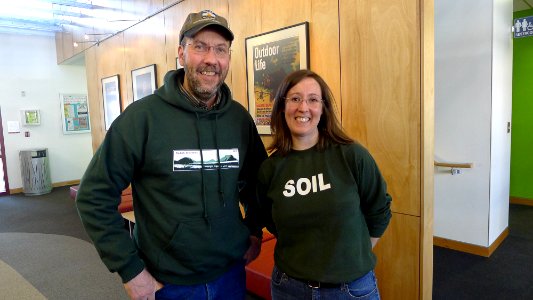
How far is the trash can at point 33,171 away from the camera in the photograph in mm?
7512

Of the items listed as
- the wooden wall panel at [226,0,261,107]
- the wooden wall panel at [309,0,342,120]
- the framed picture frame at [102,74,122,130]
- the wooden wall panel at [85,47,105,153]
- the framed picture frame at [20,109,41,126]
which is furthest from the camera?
the framed picture frame at [20,109,41,126]

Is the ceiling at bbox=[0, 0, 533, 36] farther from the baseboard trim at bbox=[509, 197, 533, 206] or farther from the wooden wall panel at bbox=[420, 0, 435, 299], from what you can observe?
the wooden wall panel at bbox=[420, 0, 435, 299]

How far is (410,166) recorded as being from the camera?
7.25ft

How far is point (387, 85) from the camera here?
228cm

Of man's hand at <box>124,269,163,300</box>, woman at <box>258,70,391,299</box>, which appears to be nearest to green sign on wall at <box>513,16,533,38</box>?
woman at <box>258,70,391,299</box>

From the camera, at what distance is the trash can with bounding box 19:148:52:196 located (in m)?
7.51

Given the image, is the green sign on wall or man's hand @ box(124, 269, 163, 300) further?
the green sign on wall

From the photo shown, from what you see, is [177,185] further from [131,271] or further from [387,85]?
[387,85]

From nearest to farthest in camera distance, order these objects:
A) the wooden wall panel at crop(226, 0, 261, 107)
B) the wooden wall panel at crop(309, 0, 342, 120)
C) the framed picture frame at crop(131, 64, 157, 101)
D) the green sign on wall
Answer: the wooden wall panel at crop(309, 0, 342, 120) → the wooden wall panel at crop(226, 0, 261, 107) → the green sign on wall → the framed picture frame at crop(131, 64, 157, 101)

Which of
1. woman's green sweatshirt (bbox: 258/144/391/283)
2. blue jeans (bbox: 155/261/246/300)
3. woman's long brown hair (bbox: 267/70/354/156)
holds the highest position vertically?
woman's long brown hair (bbox: 267/70/354/156)

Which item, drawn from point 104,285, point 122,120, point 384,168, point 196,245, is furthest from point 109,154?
point 104,285

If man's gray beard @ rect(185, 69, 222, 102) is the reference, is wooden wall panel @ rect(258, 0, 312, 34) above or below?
above

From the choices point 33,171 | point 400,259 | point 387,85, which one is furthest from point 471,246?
point 33,171

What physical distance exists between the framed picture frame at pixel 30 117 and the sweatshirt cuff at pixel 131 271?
8088 mm
